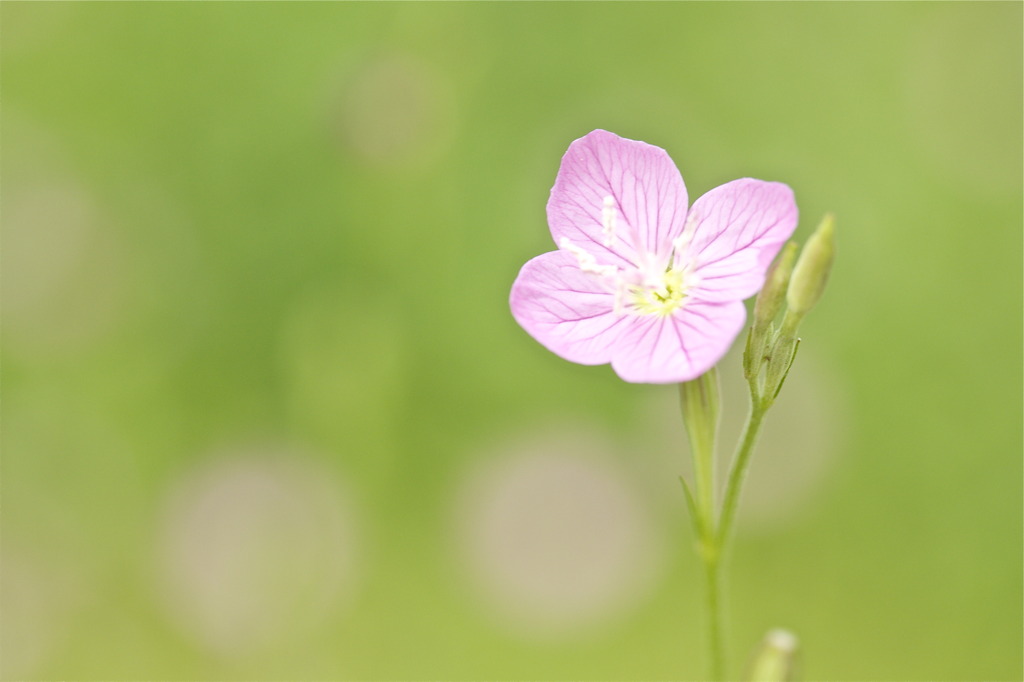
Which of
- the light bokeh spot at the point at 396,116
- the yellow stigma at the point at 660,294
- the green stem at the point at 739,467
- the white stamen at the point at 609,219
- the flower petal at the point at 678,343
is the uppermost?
the light bokeh spot at the point at 396,116

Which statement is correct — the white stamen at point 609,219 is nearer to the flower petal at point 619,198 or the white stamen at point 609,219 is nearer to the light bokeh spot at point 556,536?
the flower petal at point 619,198

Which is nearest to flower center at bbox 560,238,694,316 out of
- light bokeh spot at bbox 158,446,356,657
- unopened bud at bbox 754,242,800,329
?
unopened bud at bbox 754,242,800,329

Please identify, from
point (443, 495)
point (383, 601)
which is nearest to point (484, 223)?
point (443, 495)

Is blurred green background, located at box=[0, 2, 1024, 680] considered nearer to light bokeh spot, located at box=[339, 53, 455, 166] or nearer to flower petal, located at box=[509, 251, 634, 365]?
light bokeh spot, located at box=[339, 53, 455, 166]

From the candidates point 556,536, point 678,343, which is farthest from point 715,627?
point 556,536

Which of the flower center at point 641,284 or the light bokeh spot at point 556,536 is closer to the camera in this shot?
the flower center at point 641,284

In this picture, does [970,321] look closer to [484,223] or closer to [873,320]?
[873,320]

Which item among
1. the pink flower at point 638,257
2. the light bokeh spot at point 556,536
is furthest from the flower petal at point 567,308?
the light bokeh spot at point 556,536
